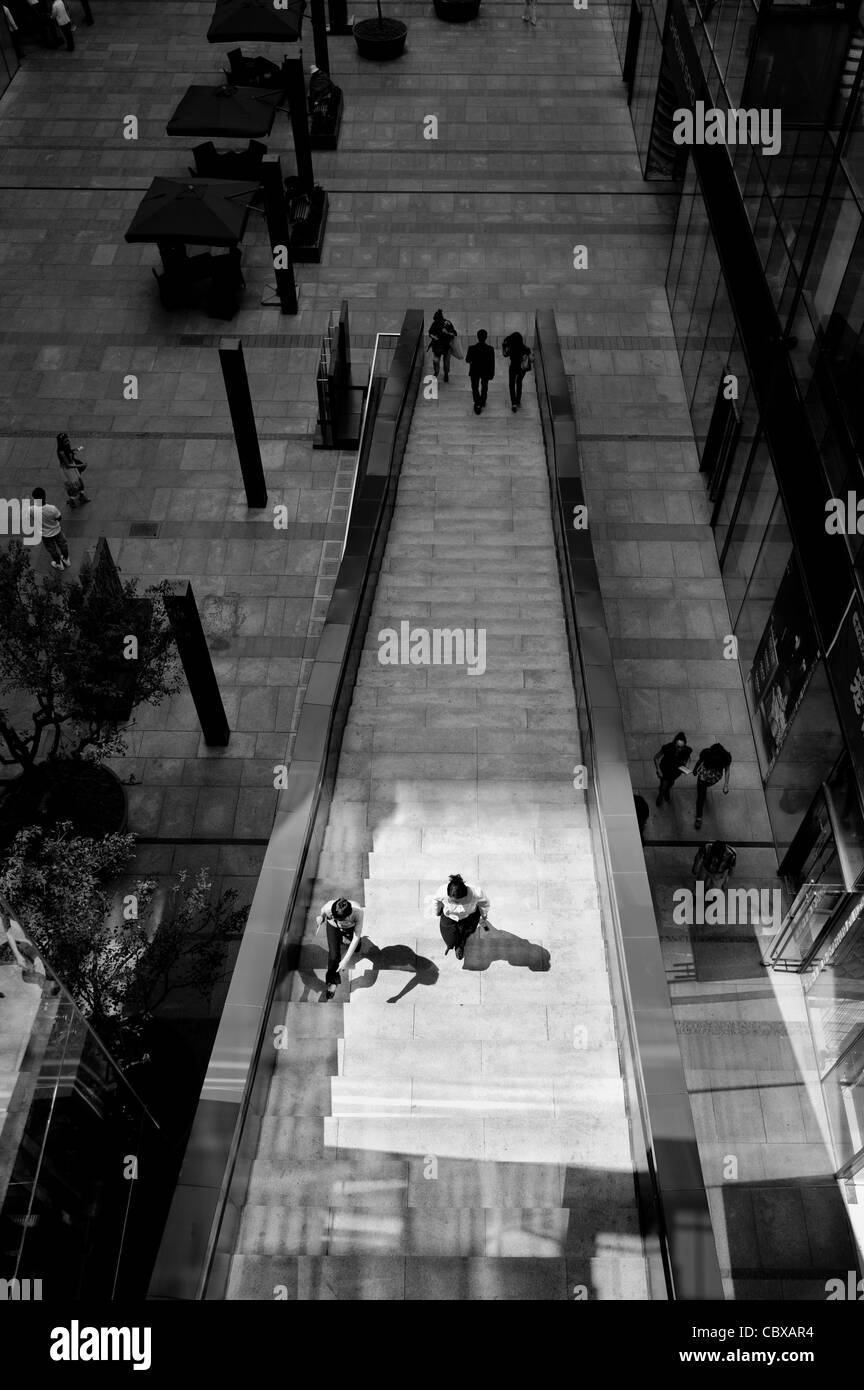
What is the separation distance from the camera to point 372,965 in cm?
1081

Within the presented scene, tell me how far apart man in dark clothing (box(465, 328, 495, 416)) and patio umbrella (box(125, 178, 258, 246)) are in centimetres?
700

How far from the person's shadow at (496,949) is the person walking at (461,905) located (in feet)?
0.58

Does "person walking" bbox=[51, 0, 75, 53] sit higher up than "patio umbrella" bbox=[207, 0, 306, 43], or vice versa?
"person walking" bbox=[51, 0, 75, 53]

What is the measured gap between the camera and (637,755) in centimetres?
1708

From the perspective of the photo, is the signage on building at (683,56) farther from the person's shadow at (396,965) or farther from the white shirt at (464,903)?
the person's shadow at (396,965)

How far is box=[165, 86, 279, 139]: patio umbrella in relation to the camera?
26188mm

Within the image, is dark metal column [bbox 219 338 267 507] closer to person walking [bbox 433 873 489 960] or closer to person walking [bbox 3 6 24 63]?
person walking [bbox 433 873 489 960]

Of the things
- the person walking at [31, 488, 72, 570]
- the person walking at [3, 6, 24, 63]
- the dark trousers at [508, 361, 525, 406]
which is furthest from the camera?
the person walking at [3, 6, 24, 63]

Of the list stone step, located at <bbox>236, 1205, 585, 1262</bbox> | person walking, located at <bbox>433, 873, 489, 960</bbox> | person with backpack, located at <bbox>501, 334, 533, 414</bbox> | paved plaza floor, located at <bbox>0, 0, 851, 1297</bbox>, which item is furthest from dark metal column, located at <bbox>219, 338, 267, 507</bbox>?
stone step, located at <bbox>236, 1205, 585, 1262</bbox>

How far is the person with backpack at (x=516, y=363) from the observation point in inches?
763

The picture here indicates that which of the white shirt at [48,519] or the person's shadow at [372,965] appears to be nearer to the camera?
the person's shadow at [372,965]

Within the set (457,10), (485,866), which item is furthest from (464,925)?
(457,10)

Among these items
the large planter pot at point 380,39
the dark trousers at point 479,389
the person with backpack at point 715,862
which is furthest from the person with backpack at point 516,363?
the large planter pot at point 380,39

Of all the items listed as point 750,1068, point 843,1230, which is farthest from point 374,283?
point 843,1230
